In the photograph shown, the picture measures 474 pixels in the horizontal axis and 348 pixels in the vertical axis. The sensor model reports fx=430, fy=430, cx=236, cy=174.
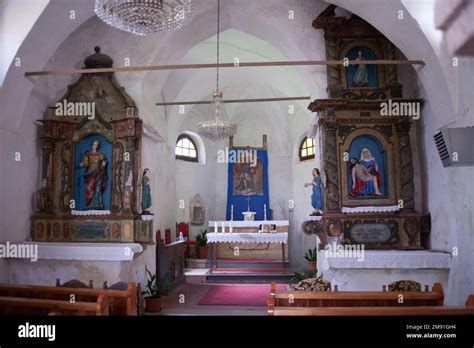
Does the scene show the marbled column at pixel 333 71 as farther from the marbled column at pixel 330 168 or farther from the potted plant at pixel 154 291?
the potted plant at pixel 154 291

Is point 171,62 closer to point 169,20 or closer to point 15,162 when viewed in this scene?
point 15,162

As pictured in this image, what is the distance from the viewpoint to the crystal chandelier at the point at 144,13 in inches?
185

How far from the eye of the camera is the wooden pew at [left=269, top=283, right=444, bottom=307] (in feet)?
15.0

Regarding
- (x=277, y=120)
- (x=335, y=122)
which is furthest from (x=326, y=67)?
(x=277, y=120)

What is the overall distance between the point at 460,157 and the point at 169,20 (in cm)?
368

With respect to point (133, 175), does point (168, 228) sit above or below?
below

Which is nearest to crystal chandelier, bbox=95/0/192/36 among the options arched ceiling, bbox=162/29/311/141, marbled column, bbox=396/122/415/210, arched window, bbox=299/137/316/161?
marbled column, bbox=396/122/415/210

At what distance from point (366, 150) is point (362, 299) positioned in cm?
383

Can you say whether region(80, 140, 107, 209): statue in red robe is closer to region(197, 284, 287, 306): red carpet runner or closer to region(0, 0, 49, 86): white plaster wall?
region(0, 0, 49, 86): white plaster wall

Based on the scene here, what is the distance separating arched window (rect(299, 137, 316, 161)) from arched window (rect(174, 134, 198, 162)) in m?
3.79

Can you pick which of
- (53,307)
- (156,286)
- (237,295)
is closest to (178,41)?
(156,286)

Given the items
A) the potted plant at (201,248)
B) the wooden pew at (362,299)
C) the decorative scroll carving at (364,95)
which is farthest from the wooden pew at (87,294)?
the potted plant at (201,248)

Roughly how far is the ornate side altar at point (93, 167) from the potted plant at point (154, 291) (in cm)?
98

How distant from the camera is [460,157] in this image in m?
4.85
